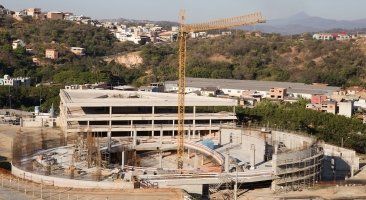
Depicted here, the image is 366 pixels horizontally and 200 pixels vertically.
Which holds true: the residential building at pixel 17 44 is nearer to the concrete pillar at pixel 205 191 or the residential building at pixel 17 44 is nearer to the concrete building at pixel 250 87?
the concrete building at pixel 250 87

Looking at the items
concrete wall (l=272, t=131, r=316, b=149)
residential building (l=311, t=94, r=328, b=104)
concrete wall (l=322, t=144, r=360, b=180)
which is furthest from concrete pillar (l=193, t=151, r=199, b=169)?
residential building (l=311, t=94, r=328, b=104)

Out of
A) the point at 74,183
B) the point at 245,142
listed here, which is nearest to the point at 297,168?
the point at 245,142

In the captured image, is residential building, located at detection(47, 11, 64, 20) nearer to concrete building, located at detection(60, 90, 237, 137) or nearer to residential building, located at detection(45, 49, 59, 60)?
residential building, located at detection(45, 49, 59, 60)

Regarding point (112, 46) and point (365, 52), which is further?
point (112, 46)

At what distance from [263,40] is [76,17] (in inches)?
1861

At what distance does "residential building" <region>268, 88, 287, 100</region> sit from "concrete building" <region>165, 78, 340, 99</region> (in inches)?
40.1

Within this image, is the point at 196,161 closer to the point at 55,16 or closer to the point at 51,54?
the point at 51,54

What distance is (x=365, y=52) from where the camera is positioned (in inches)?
3772

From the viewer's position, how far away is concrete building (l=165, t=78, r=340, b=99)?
72.3 metres

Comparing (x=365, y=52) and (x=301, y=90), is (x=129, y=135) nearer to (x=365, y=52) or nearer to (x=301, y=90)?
(x=301, y=90)

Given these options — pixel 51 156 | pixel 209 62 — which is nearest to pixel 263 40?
pixel 209 62

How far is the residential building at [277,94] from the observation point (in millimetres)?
70125

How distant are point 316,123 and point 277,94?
19.2m

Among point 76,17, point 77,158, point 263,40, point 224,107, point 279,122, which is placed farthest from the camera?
point 76,17
